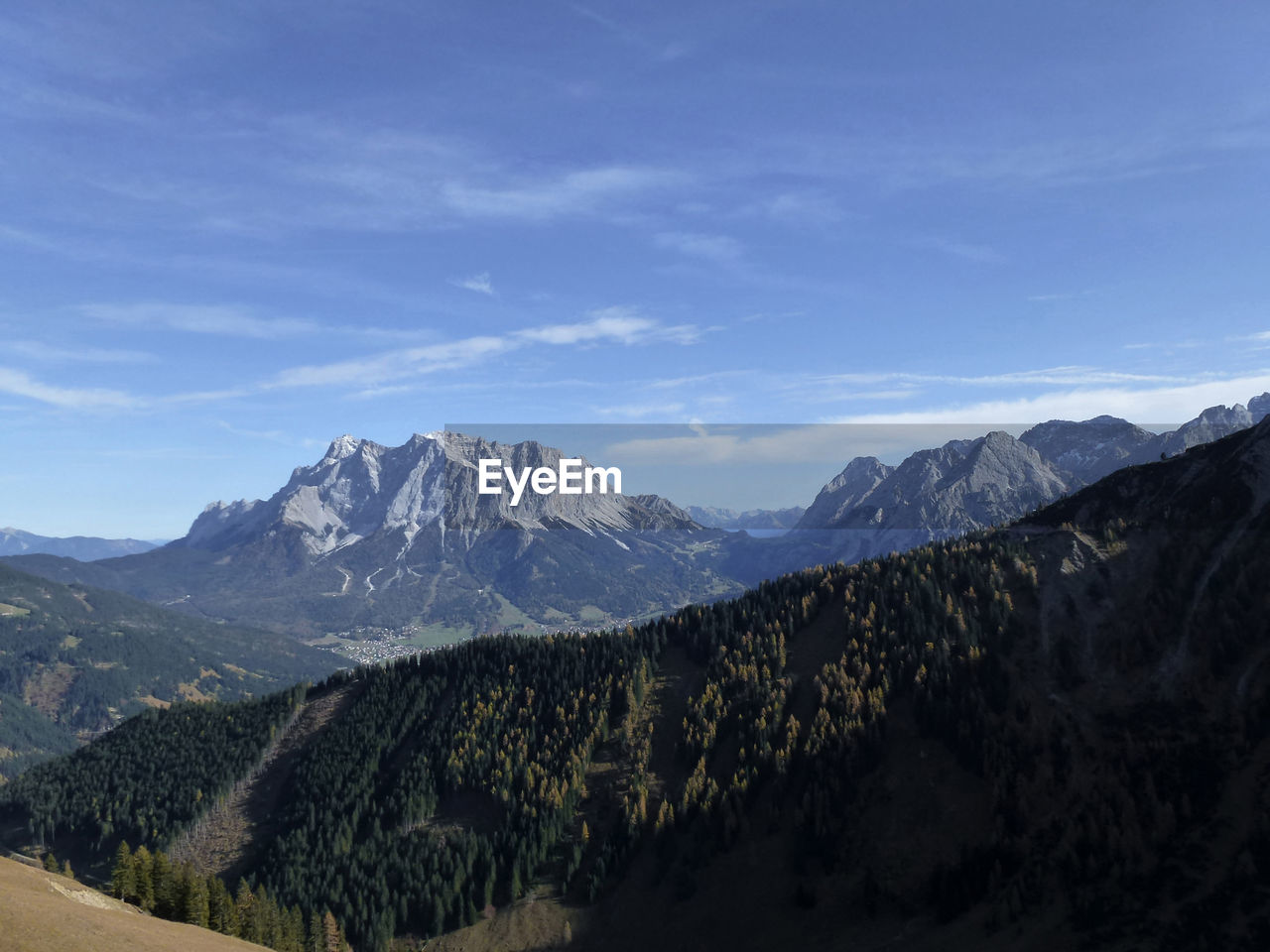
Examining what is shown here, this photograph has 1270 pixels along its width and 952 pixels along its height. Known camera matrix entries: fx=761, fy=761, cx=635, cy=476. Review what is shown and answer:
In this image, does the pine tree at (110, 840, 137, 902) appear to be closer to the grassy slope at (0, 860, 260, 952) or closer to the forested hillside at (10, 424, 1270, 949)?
the forested hillside at (10, 424, 1270, 949)

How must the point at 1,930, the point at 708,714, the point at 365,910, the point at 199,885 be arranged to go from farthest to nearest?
the point at 708,714, the point at 365,910, the point at 199,885, the point at 1,930

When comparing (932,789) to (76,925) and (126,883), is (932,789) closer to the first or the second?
(76,925)

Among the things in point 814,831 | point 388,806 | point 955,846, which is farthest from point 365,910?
point 955,846

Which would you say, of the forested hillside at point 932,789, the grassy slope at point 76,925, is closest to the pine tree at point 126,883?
the forested hillside at point 932,789

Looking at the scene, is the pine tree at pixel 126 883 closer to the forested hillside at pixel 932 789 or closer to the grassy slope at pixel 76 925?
the forested hillside at pixel 932 789

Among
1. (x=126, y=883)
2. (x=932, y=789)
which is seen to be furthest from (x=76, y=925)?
(x=932, y=789)

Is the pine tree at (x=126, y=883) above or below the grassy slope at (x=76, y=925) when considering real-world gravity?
below

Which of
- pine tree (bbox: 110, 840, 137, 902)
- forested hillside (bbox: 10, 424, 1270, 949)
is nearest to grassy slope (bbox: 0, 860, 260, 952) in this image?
pine tree (bbox: 110, 840, 137, 902)

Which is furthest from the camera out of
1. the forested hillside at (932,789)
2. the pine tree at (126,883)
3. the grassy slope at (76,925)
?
the pine tree at (126,883)

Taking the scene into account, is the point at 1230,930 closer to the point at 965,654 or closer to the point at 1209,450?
the point at 965,654
